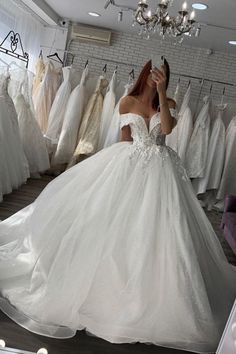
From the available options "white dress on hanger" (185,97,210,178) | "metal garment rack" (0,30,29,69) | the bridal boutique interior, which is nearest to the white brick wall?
the bridal boutique interior

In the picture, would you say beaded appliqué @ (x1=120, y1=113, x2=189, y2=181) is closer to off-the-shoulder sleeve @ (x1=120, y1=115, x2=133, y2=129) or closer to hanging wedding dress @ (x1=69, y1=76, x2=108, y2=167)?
off-the-shoulder sleeve @ (x1=120, y1=115, x2=133, y2=129)

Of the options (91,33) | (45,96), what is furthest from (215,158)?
(91,33)

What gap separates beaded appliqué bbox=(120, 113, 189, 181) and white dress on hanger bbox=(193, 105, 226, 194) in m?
3.47

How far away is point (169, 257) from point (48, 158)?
12.7 ft

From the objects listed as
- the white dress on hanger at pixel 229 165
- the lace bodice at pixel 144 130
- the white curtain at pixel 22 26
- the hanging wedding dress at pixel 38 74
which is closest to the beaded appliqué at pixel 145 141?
the lace bodice at pixel 144 130

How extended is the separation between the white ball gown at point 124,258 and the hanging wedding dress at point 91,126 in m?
3.31

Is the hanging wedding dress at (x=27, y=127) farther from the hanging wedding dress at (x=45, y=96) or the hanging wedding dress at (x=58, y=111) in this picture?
the hanging wedding dress at (x=45, y=96)

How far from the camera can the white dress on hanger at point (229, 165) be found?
219 inches

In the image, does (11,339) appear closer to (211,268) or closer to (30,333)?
(30,333)

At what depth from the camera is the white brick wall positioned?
→ 6.36 metres

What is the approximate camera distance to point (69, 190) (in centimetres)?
223

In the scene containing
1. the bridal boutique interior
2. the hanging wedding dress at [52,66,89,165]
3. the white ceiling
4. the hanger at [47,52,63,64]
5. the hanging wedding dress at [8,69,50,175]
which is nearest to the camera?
the white ceiling

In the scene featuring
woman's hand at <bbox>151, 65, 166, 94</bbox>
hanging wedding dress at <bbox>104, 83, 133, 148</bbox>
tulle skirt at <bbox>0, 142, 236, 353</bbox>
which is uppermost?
woman's hand at <bbox>151, 65, 166, 94</bbox>

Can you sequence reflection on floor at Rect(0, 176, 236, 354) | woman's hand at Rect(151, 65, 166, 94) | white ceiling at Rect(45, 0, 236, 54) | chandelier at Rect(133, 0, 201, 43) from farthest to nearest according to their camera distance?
white ceiling at Rect(45, 0, 236, 54), chandelier at Rect(133, 0, 201, 43), woman's hand at Rect(151, 65, 166, 94), reflection on floor at Rect(0, 176, 236, 354)
